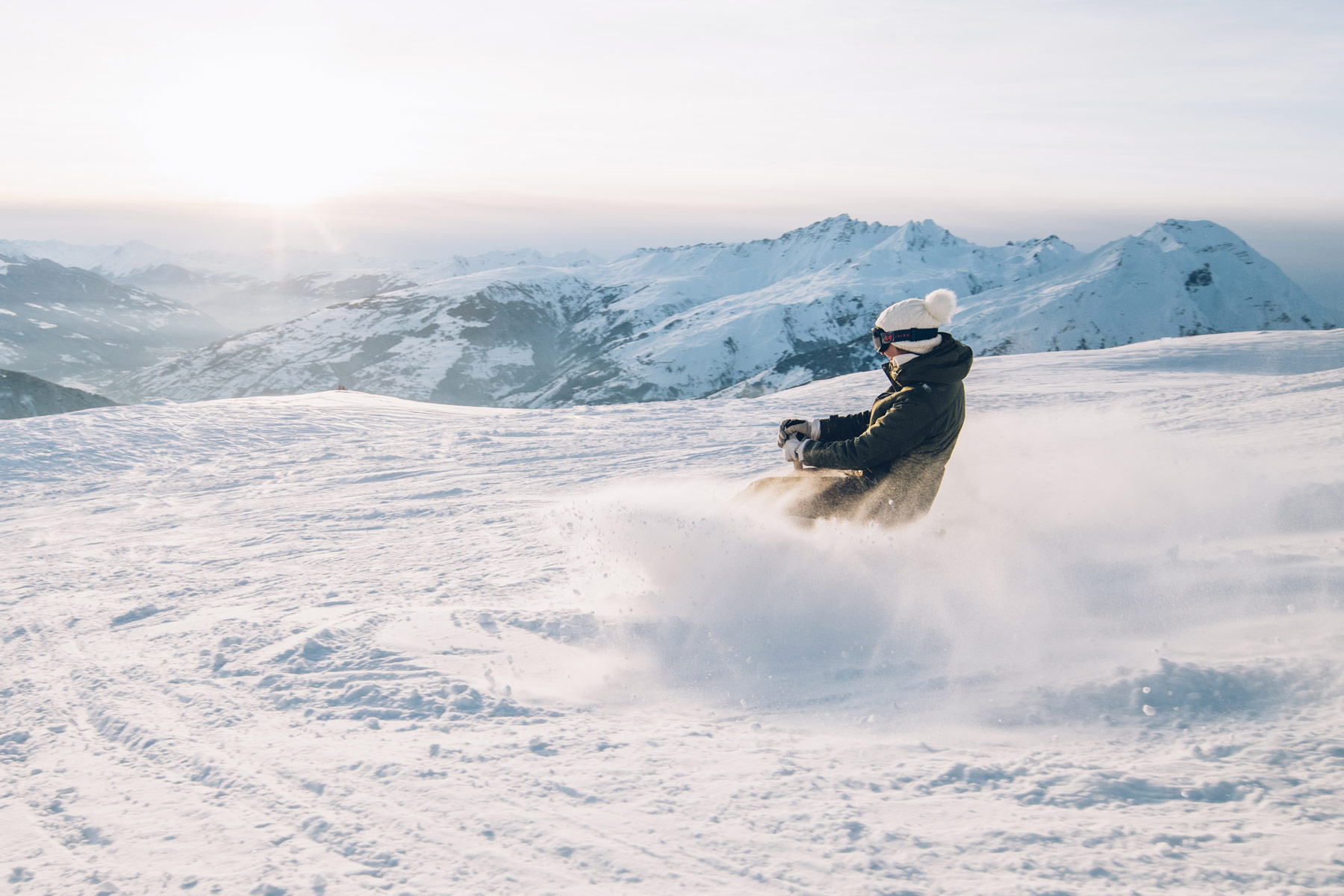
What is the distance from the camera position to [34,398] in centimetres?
5125

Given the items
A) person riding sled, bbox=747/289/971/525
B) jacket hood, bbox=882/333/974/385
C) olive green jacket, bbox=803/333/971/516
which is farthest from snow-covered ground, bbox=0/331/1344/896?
jacket hood, bbox=882/333/974/385

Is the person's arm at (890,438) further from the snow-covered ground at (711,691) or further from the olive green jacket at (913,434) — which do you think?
the snow-covered ground at (711,691)

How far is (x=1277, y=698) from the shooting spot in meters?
4.03

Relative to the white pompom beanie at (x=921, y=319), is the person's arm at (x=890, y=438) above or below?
below

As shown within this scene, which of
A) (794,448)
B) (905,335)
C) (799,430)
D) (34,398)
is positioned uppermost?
(905,335)

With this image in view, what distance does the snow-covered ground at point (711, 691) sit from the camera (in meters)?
3.16

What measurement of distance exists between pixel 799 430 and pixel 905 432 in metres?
0.96

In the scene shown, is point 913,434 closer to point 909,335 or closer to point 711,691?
point 909,335

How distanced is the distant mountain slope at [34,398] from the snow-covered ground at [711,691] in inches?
2031

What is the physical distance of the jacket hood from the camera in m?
5.39

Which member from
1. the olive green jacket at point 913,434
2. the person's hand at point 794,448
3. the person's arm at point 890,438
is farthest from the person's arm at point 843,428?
the person's arm at point 890,438

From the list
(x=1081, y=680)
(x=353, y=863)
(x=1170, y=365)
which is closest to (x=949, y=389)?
(x=1081, y=680)

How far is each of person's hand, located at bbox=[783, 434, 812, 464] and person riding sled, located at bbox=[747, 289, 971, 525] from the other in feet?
0.04

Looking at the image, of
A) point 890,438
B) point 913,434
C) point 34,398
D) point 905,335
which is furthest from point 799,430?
point 34,398
